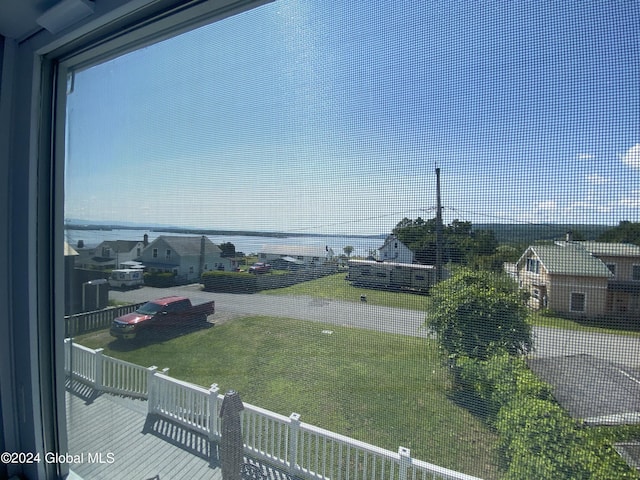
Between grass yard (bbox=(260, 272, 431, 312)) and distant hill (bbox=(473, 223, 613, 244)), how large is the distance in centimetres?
15

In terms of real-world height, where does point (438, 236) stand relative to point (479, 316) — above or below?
above

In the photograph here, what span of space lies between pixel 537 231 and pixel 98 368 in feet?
3.86

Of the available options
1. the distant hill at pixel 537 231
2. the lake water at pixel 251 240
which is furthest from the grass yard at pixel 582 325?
the lake water at pixel 251 240

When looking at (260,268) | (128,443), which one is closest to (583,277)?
(260,268)

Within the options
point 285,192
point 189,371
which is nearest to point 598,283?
point 285,192

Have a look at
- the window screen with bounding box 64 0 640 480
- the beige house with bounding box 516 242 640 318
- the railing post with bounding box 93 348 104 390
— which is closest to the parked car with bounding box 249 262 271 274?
the window screen with bounding box 64 0 640 480

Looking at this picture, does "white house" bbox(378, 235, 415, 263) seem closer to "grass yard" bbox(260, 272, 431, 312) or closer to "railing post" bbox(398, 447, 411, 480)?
"grass yard" bbox(260, 272, 431, 312)

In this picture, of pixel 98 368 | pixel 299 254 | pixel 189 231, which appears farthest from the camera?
pixel 98 368

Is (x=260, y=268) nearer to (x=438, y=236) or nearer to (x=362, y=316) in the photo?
(x=362, y=316)

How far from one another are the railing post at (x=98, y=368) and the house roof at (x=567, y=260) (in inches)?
44.2

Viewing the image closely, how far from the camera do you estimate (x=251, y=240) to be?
25.0 inches

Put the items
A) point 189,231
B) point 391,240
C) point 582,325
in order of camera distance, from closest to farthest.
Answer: point 582,325 < point 391,240 < point 189,231

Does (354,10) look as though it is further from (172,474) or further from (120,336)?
(172,474)

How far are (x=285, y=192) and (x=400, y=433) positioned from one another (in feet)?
1.68
